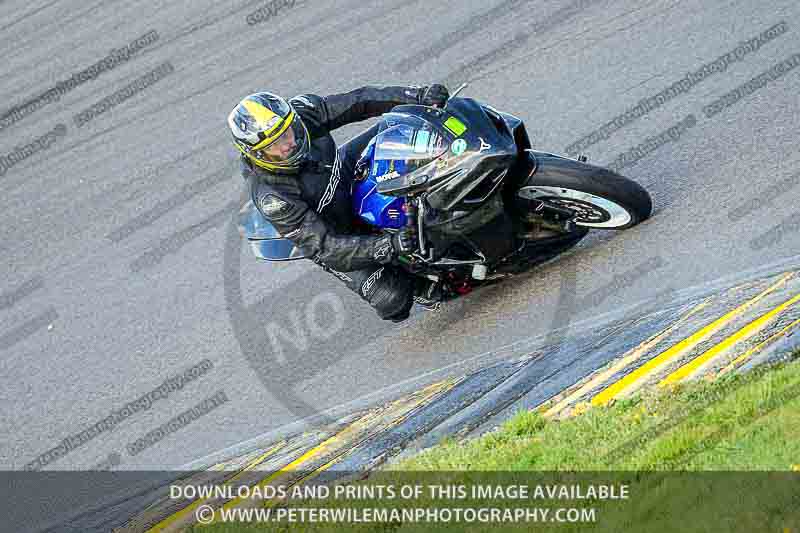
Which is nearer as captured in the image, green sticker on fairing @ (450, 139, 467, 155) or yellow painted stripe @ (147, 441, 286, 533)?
green sticker on fairing @ (450, 139, 467, 155)

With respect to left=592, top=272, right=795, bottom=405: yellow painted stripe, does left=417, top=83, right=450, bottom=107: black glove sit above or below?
above

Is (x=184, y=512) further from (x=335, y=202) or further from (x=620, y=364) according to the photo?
(x=620, y=364)

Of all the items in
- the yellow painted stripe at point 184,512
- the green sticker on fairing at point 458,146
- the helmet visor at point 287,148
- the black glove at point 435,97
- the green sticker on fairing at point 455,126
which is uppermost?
the black glove at point 435,97

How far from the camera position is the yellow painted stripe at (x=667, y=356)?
516cm

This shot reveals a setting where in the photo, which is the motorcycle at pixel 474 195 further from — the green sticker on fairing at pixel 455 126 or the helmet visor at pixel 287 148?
the helmet visor at pixel 287 148

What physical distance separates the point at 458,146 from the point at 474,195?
14.1 inches

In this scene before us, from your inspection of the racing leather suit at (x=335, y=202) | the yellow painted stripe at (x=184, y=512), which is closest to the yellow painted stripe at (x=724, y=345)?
the racing leather suit at (x=335, y=202)

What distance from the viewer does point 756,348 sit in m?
4.83

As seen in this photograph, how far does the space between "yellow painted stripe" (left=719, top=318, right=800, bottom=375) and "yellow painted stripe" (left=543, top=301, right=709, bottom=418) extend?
738 mm

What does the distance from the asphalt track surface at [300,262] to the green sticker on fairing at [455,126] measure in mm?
1622

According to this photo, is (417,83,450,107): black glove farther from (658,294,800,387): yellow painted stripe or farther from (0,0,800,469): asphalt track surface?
(658,294,800,387): yellow painted stripe

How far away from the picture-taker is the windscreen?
19.4 ft

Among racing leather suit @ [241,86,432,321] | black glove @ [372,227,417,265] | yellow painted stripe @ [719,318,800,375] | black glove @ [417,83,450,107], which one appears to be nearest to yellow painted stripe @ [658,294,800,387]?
yellow painted stripe @ [719,318,800,375]

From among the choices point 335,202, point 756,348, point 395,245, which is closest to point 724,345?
point 756,348
